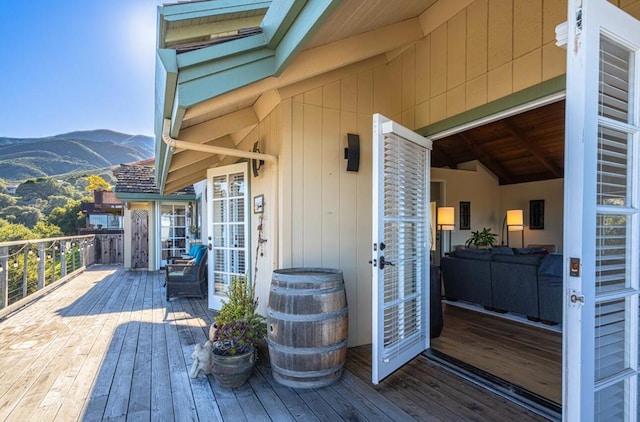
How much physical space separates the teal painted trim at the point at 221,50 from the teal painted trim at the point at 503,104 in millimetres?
1596

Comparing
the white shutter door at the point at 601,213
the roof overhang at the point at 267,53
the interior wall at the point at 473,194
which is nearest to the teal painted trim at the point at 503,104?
the white shutter door at the point at 601,213

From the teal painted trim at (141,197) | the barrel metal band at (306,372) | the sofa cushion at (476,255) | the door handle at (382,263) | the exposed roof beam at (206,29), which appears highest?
the exposed roof beam at (206,29)

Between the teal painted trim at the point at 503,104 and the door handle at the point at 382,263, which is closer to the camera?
the teal painted trim at the point at 503,104

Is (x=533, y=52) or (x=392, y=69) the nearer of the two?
(x=533, y=52)

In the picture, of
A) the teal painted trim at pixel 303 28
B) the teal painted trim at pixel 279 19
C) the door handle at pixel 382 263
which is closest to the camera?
the teal painted trim at pixel 303 28

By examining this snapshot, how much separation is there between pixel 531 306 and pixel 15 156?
46.9m

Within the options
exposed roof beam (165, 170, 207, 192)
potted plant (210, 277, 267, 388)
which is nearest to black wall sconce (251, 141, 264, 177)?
potted plant (210, 277, 267, 388)

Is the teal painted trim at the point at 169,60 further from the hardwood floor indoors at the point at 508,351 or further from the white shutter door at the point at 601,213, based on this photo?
the hardwood floor indoors at the point at 508,351

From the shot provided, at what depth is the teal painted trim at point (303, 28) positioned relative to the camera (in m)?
1.78

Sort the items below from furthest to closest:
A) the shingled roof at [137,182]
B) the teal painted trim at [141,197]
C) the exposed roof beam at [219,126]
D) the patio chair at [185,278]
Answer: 1. the shingled roof at [137,182]
2. the teal painted trim at [141,197]
3. the patio chair at [185,278]
4. the exposed roof beam at [219,126]

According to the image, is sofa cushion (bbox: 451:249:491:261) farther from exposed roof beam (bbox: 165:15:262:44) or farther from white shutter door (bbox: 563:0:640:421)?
exposed roof beam (bbox: 165:15:262:44)

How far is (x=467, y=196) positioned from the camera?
26.2 ft

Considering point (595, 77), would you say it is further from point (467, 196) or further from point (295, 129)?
point (467, 196)

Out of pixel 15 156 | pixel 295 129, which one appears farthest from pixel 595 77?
pixel 15 156
